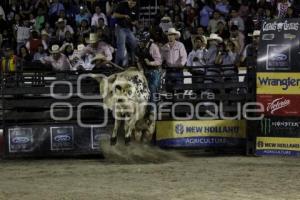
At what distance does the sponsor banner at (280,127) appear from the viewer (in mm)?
11852

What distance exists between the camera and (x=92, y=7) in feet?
63.6

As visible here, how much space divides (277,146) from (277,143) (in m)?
0.05

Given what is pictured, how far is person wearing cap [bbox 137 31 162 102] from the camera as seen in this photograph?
12461 mm

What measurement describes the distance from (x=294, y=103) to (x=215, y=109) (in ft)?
4.86

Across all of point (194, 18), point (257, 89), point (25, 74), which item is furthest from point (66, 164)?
point (194, 18)

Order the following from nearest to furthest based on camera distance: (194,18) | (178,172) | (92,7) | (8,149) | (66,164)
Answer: (178,172), (66,164), (8,149), (194,18), (92,7)

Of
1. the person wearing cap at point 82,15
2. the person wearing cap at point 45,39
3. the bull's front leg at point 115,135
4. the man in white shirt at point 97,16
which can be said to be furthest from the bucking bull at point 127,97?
the person wearing cap at point 82,15

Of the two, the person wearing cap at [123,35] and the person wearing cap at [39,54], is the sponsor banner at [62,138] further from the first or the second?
the person wearing cap at [39,54]

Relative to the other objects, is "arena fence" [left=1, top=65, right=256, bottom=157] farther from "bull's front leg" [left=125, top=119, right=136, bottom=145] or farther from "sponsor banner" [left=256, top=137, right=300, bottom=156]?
"bull's front leg" [left=125, top=119, right=136, bottom=145]

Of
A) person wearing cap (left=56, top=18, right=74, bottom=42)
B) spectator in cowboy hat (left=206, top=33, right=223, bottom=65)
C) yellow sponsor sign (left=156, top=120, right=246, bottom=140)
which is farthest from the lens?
person wearing cap (left=56, top=18, right=74, bottom=42)

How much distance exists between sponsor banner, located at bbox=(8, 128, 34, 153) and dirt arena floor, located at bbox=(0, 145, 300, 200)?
0.26 metres

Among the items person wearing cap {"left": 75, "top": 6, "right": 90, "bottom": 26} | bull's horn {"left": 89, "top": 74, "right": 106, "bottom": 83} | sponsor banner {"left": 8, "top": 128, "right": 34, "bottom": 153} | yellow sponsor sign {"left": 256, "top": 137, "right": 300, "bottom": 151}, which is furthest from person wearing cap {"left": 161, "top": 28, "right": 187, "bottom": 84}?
person wearing cap {"left": 75, "top": 6, "right": 90, "bottom": 26}

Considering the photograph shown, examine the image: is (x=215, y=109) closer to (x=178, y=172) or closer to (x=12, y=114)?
(x=178, y=172)

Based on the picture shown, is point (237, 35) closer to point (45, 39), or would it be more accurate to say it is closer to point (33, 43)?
point (45, 39)
